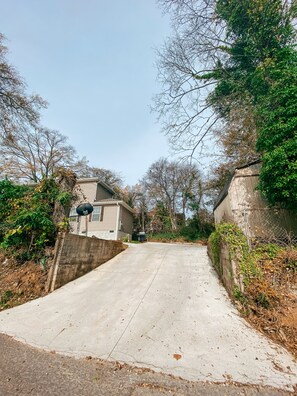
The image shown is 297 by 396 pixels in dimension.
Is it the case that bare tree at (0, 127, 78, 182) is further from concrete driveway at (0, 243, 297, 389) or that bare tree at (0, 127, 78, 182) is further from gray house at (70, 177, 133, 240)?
concrete driveway at (0, 243, 297, 389)

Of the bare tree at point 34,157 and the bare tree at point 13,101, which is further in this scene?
the bare tree at point 34,157

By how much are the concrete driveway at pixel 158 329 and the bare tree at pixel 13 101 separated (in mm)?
10013

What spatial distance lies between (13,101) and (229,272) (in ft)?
42.8

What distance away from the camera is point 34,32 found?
250 inches

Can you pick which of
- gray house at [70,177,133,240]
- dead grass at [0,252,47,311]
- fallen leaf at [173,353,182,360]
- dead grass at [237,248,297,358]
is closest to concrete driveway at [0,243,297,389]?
fallen leaf at [173,353,182,360]

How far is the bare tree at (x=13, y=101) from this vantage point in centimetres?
933

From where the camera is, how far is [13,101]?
9.73 meters

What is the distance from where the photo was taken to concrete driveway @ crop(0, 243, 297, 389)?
2.23 m

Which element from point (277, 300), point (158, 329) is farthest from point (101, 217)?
point (277, 300)

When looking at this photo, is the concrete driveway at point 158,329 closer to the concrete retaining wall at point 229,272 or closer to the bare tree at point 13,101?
the concrete retaining wall at point 229,272

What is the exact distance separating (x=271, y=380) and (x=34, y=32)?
10.7 metres

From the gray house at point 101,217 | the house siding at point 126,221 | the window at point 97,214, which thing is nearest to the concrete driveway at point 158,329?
the gray house at point 101,217

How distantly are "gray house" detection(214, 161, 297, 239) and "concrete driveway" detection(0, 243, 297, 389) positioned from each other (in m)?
3.49

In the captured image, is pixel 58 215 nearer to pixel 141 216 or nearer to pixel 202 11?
pixel 202 11
